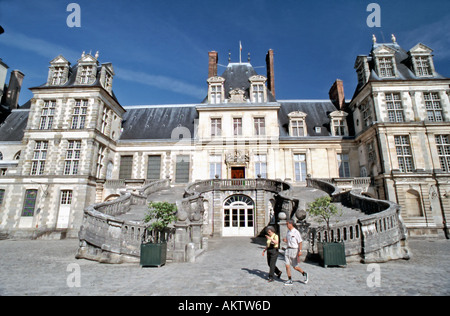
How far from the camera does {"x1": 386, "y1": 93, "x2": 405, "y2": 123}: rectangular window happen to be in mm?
18969

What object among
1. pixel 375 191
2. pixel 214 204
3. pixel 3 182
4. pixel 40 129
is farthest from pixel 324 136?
pixel 3 182

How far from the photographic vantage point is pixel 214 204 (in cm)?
1755

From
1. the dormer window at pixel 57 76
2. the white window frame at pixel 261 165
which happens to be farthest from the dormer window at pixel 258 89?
the dormer window at pixel 57 76

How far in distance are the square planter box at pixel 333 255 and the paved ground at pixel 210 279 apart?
26cm

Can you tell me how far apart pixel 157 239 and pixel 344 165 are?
64.4 ft

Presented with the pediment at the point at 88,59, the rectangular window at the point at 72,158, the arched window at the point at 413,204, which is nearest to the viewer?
the arched window at the point at 413,204

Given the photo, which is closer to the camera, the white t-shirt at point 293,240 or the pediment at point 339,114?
the white t-shirt at point 293,240

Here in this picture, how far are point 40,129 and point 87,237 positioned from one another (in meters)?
16.0

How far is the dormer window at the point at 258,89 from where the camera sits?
75.5 ft

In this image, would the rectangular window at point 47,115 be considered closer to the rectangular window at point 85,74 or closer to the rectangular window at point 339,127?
the rectangular window at point 85,74

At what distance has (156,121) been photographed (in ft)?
86.8

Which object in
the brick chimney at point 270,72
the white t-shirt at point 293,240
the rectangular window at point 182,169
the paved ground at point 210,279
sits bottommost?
the paved ground at point 210,279

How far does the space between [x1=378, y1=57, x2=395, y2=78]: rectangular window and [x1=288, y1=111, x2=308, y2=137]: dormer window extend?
23.4 feet

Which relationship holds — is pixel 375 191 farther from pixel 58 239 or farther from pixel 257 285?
pixel 58 239
